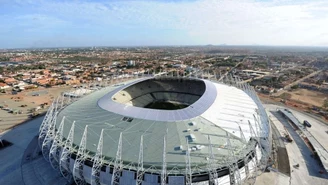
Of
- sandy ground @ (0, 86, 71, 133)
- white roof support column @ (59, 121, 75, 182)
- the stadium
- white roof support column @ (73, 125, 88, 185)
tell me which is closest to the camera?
the stadium

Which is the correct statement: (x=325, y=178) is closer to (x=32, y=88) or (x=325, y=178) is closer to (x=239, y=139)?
(x=239, y=139)

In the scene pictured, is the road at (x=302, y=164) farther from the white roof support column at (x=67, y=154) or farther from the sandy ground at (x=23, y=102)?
the sandy ground at (x=23, y=102)

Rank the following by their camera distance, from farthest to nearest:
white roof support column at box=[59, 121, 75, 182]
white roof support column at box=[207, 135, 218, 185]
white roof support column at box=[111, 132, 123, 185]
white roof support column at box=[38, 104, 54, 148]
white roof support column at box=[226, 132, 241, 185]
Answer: white roof support column at box=[38, 104, 54, 148]
white roof support column at box=[59, 121, 75, 182]
white roof support column at box=[226, 132, 241, 185]
white roof support column at box=[111, 132, 123, 185]
white roof support column at box=[207, 135, 218, 185]

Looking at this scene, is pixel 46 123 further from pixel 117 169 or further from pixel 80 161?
pixel 117 169

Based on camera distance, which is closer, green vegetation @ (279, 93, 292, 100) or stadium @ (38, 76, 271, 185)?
stadium @ (38, 76, 271, 185)

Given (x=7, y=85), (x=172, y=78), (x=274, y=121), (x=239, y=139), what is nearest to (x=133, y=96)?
(x=172, y=78)

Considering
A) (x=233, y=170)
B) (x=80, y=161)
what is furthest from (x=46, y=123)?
(x=233, y=170)

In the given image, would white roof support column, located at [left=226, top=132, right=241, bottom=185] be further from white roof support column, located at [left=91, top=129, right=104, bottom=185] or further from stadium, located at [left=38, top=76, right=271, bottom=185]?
white roof support column, located at [left=91, top=129, right=104, bottom=185]

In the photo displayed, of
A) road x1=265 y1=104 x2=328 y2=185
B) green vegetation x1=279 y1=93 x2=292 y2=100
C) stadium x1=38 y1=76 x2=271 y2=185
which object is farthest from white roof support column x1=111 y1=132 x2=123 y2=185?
green vegetation x1=279 y1=93 x2=292 y2=100
